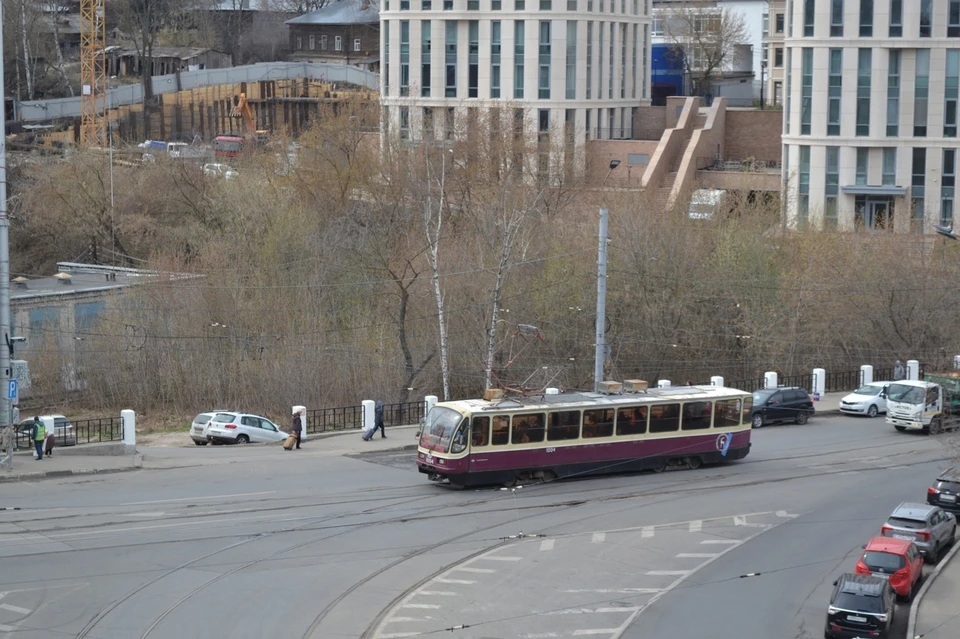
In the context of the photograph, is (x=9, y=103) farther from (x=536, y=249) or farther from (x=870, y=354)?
(x=870, y=354)

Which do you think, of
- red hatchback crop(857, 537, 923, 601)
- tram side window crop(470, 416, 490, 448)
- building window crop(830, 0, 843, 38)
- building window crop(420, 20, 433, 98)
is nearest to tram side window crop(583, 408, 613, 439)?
tram side window crop(470, 416, 490, 448)

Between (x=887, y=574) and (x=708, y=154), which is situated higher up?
(x=708, y=154)

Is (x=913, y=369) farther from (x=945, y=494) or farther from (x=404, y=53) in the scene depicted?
(x=404, y=53)

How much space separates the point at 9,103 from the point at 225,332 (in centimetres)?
6254

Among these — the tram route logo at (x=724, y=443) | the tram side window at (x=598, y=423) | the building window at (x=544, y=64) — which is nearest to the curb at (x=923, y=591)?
the tram route logo at (x=724, y=443)

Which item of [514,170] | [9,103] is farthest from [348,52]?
[514,170]

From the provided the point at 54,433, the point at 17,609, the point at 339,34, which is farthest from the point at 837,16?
the point at 339,34

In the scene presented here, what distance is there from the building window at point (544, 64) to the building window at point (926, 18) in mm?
23655

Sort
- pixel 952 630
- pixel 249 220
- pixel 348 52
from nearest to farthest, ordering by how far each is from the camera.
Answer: pixel 952 630 < pixel 249 220 < pixel 348 52

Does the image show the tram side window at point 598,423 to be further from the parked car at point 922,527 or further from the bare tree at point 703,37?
the bare tree at point 703,37

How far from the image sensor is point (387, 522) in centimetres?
2714

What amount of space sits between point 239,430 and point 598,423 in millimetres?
13160

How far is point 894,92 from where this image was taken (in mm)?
63844

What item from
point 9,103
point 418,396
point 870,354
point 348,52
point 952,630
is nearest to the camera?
point 952,630
